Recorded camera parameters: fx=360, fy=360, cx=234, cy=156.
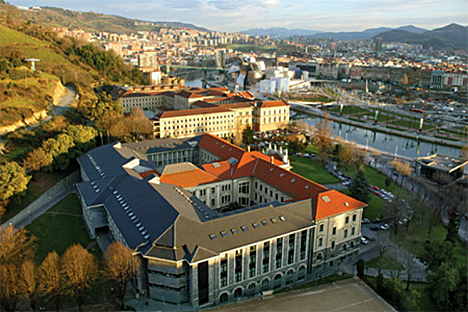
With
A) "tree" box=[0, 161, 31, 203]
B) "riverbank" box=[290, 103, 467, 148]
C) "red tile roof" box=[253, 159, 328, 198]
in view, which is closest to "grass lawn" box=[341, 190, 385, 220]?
"red tile roof" box=[253, 159, 328, 198]

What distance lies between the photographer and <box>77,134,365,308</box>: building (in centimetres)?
1361

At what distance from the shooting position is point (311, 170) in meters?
30.0

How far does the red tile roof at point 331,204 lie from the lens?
16.7 meters

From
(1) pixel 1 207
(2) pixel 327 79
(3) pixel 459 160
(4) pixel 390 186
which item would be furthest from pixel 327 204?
(2) pixel 327 79

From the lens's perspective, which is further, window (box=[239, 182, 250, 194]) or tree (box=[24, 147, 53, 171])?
tree (box=[24, 147, 53, 171])

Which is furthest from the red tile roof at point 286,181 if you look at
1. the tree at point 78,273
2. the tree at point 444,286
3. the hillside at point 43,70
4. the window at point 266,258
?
the hillside at point 43,70

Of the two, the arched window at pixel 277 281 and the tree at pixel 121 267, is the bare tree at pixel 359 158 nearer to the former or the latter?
the arched window at pixel 277 281

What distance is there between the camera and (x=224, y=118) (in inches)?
1560

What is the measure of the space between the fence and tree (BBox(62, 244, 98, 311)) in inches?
282

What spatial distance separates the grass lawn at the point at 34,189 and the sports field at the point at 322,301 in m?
13.1

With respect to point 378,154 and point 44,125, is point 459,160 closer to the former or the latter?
point 378,154

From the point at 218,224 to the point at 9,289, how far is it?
24.9 feet

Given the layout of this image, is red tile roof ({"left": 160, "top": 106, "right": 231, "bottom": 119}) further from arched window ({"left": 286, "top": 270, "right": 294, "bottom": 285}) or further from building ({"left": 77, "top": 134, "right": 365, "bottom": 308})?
arched window ({"left": 286, "top": 270, "right": 294, "bottom": 285})

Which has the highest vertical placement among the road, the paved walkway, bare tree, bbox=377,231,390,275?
the road
